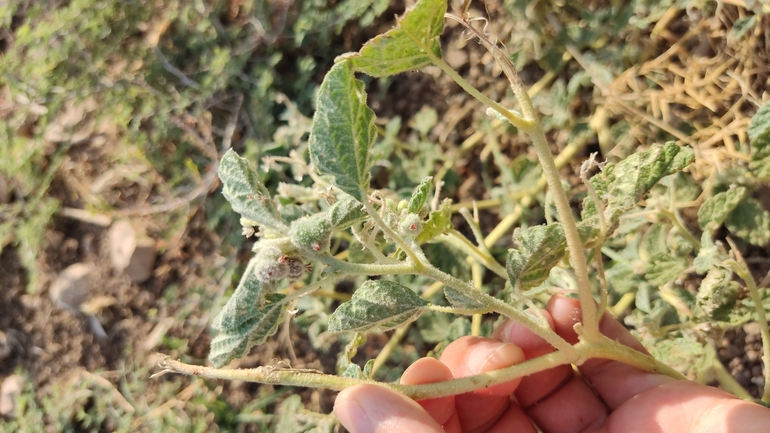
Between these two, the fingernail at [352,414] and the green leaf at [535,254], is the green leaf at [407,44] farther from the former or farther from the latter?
the fingernail at [352,414]

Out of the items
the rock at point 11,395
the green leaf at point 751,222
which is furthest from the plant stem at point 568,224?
the rock at point 11,395

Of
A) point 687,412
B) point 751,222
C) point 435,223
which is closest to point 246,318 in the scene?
point 435,223

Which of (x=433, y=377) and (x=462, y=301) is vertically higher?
(x=462, y=301)

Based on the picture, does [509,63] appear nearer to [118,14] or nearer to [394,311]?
[394,311]

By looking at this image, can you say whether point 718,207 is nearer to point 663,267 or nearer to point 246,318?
point 663,267

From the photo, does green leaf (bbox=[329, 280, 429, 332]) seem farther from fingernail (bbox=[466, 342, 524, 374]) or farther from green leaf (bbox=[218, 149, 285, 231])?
fingernail (bbox=[466, 342, 524, 374])

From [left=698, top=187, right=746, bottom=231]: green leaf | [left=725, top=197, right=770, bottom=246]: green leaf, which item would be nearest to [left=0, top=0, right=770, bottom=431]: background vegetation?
[left=725, top=197, right=770, bottom=246]: green leaf
